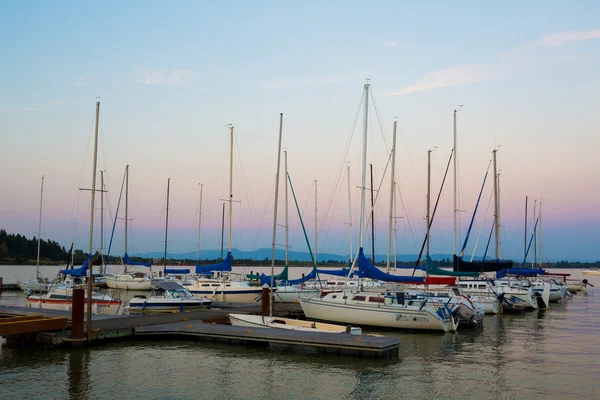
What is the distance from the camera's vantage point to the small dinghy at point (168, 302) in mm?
35750

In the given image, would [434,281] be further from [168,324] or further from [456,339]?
[168,324]

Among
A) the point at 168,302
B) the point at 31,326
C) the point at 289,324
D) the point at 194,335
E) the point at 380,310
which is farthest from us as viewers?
the point at 168,302

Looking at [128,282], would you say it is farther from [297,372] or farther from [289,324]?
[297,372]

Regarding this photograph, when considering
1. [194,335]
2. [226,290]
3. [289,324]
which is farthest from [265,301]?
[226,290]

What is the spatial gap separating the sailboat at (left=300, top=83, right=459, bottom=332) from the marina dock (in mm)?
6024

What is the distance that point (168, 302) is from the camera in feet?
118

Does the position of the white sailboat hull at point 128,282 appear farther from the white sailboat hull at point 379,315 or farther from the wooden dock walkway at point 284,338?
the wooden dock walkway at point 284,338

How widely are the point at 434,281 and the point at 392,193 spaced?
9079 mm

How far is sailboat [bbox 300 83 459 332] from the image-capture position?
1203 inches

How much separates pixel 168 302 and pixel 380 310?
43.7 feet

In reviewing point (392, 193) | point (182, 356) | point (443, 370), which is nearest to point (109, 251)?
point (392, 193)

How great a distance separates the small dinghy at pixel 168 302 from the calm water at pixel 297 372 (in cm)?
953

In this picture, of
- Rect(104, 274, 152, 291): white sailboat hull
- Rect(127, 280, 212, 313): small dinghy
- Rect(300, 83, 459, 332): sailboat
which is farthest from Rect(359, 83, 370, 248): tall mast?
Rect(104, 274, 152, 291): white sailboat hull

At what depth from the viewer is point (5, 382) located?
1875 centimetres
